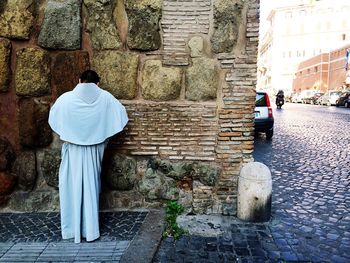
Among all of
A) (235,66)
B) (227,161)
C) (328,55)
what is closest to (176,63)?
(235,66)

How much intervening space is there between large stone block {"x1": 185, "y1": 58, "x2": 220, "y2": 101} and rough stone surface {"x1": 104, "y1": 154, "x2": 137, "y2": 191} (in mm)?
1160

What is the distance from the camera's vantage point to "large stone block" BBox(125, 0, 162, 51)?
4.37 m

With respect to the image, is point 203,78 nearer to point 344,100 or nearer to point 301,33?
point 344,100

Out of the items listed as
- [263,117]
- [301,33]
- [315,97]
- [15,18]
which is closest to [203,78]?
[15,18]

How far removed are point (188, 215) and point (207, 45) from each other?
6.90ft

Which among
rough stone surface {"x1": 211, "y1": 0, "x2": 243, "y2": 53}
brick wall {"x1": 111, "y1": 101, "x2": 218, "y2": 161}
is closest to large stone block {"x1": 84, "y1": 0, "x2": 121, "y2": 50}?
brick wall {"x1": 111, "y1": 101, "x2": 218, "y2": 161}

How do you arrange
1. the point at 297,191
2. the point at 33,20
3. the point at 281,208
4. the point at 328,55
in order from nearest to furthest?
the point at 33,20 → the point at 281,208 → the point at 297,191 → the point at 328,55

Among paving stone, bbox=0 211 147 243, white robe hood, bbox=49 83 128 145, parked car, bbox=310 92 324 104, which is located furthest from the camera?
parked car, bbox=310 92 324 104

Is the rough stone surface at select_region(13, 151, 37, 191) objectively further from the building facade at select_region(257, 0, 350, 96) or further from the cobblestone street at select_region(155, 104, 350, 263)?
the building facade at select_region(257, 0, 350, 96)

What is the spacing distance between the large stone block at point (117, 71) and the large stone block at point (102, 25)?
0.11m

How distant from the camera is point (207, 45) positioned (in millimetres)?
4441

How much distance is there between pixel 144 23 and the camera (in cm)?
439

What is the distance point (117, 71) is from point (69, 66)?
1.90 ft

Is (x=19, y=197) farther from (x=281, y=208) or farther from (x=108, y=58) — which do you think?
(x=281, y=208)
